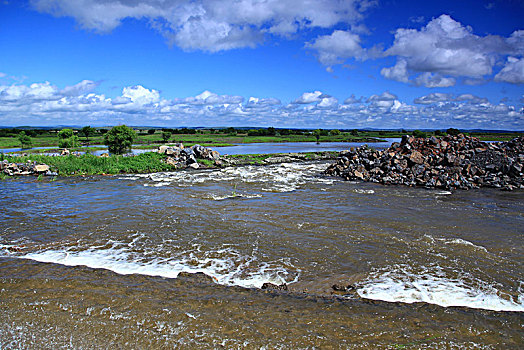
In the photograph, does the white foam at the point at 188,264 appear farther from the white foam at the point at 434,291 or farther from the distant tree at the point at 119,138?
the distant tree at the point at 119,138

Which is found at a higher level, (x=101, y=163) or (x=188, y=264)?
(x=101, y=163)

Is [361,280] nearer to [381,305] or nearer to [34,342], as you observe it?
[381,305]

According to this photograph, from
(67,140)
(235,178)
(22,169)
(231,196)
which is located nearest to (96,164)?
(22,169)

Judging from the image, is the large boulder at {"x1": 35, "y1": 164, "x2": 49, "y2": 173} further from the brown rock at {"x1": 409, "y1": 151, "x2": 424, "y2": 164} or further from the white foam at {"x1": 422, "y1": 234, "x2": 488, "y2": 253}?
the brown rock at {"x1": 409, "y1": 151, "x2": 424, "y2": 164}

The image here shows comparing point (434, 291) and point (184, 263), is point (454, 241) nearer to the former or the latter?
point (434, 291)

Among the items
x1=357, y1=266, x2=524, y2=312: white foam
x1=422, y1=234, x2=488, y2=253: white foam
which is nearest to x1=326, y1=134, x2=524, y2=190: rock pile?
x1=422, y1=234, x2=488, y2=253: white foam

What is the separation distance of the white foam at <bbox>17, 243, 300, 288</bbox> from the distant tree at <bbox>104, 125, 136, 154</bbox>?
3306cm

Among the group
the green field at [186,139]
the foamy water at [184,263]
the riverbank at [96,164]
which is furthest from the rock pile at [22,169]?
the green field at [186,139]

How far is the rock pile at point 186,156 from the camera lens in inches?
1185

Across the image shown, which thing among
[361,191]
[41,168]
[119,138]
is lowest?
[361,191]

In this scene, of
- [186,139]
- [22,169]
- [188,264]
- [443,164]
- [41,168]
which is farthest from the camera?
[186,139]

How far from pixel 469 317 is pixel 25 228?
1378cm

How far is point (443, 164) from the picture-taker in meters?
22.4

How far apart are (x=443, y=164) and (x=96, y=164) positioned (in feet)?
91.2
